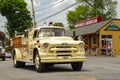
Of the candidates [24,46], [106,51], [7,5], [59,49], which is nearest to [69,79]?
[59,49]

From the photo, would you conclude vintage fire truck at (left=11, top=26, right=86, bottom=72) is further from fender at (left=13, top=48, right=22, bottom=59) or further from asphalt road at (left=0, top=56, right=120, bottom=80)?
fender at (left=13, top=48, right=22, bottom=59)

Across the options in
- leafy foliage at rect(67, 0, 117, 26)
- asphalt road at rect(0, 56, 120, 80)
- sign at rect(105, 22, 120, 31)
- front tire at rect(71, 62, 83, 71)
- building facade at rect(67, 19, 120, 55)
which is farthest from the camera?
leafy foliage at rect(67, 0, 117, 26)

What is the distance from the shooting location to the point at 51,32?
20594 mm

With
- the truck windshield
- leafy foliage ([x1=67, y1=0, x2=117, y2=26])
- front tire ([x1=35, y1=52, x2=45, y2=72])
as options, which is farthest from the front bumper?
leafy foliage ([x1=67, y1=0, x2=117, y2=26])

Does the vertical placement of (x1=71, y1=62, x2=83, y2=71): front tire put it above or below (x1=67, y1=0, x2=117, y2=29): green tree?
below

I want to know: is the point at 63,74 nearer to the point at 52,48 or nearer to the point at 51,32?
the point at 52,48

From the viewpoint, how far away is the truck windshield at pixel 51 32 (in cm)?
2042

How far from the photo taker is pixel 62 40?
64.3ft

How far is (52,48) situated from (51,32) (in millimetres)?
1799

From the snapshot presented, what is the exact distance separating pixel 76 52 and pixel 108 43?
34.8m

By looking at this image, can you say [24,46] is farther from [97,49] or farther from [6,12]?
[6,12]

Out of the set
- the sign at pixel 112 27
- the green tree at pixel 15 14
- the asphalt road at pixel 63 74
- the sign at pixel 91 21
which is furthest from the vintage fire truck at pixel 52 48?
the green tree at pixel 15 14

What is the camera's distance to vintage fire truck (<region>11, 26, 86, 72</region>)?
62.1ft

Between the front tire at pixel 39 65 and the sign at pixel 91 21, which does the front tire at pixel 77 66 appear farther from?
the sign at pixel 91 21
